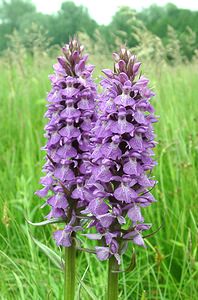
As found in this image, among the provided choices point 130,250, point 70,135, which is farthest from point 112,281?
point 130,250

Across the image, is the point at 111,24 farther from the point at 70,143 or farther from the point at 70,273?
the point at 70,273

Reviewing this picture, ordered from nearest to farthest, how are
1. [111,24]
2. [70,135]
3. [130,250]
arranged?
[70,135]
[130,250]
[111,24]

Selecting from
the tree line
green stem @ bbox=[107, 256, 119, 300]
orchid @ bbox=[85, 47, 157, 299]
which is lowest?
green stem @ bbox=[107, 256, 119, 300]

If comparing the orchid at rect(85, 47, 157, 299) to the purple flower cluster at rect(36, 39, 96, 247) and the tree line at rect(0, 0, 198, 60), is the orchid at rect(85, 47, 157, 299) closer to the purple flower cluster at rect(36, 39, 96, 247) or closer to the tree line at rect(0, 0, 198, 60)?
the purple flower cluster at rect(36, 39, 96, 247)

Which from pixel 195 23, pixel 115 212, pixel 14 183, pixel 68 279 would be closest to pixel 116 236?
pixel 115 212

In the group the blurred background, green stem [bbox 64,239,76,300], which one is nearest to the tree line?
the blurred background

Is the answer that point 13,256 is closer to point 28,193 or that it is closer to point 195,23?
point 28,193
